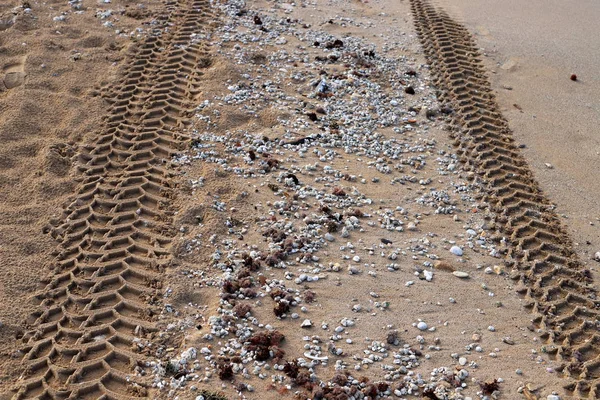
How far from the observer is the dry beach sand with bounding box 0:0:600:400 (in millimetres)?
4465

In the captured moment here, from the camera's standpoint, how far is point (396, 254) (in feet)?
17.6

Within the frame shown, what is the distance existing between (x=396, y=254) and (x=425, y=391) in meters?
1.37

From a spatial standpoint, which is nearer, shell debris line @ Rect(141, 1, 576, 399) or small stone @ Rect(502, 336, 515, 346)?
shell debris line @ Rect(141, 1, 576, 399)

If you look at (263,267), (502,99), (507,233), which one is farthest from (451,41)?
(263,267)

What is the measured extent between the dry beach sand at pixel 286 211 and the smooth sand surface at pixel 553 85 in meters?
0.04

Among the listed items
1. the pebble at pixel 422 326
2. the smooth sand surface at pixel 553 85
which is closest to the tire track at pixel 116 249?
the pebble at pixel 422 326

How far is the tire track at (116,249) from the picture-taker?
4.32 meters

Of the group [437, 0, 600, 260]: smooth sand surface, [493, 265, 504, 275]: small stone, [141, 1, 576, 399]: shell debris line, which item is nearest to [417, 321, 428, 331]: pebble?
[141, 1, 576, 399]: shell debris line

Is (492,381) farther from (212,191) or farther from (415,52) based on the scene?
(415,52)

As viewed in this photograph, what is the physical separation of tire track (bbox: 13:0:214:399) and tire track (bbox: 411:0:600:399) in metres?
3.00

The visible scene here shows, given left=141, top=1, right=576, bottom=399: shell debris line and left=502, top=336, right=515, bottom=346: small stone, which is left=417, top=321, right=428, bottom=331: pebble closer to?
left=141, top=1, right=576, bottom=399: shell debris line

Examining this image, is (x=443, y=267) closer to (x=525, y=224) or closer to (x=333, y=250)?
(x=333, y=250)

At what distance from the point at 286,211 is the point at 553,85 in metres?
4.31

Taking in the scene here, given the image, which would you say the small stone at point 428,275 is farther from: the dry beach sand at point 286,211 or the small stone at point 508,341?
the small stone at point 508,341
